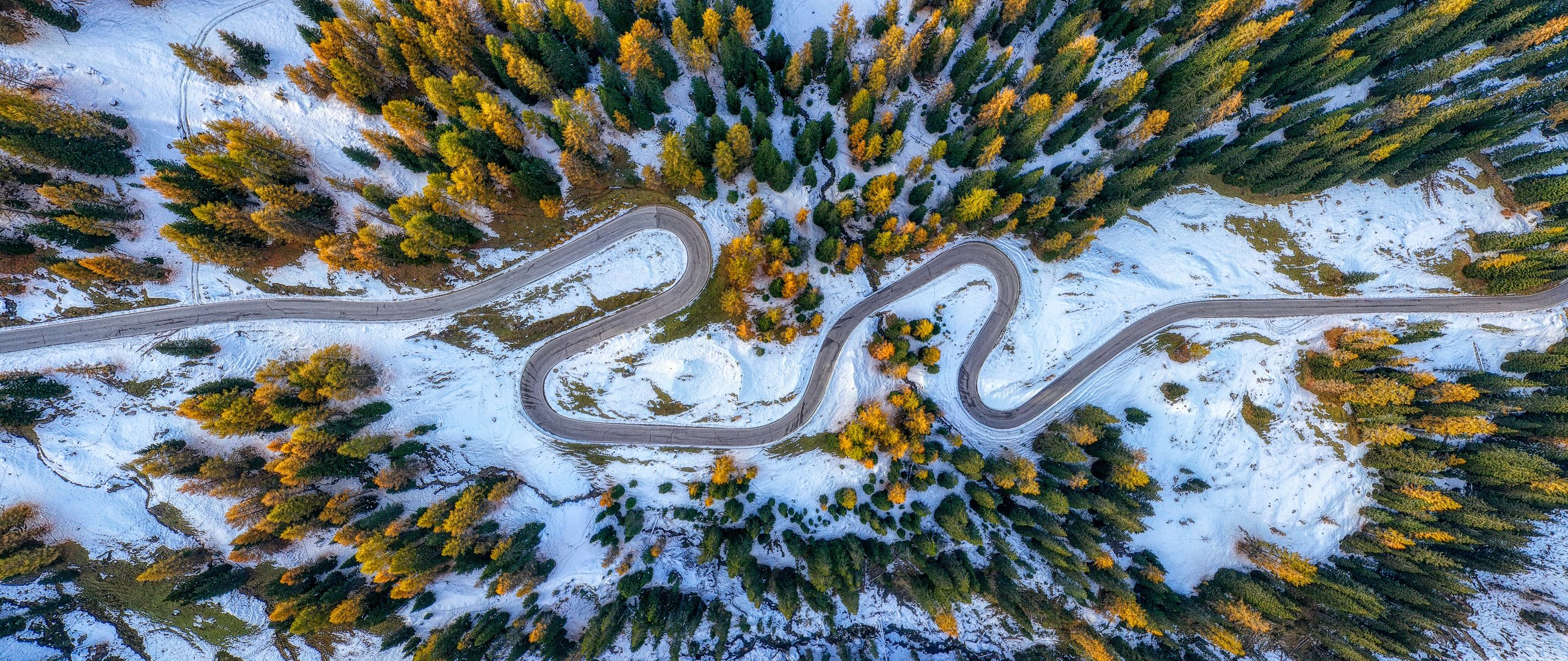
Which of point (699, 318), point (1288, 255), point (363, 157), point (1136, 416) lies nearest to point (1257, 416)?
point (1136, 416)

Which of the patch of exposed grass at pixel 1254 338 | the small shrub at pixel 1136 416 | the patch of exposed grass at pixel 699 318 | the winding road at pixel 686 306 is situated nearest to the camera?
the winding road at pixel 686 306

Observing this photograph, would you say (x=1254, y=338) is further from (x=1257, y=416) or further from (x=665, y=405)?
(x=665, y=405)

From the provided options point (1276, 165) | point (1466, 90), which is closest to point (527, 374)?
point (1276, 165)

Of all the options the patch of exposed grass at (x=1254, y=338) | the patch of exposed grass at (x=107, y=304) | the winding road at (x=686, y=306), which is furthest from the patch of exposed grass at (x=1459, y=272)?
the patch of exposed grass at (x=107, y=304)

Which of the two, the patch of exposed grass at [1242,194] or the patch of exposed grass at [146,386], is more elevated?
the patch of exposed grass at [1242,194]

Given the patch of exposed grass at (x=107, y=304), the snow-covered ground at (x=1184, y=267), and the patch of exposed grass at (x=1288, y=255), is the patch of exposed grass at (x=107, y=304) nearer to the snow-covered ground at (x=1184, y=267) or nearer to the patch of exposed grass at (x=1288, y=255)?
the snow-covered ground at (x=1184, y=267)
